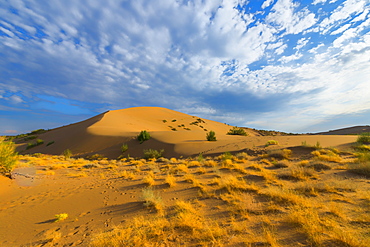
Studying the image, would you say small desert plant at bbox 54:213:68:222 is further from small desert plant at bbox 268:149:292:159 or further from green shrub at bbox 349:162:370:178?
small desert plant at bbox 268:149:292:159

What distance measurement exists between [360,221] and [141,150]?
1763cm

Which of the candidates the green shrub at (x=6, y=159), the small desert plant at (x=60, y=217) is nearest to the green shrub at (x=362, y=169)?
the small desert plant at (x=60, y=217)

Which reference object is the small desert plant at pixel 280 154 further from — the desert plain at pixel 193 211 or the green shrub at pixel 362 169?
the green shrub at pixel 362 169

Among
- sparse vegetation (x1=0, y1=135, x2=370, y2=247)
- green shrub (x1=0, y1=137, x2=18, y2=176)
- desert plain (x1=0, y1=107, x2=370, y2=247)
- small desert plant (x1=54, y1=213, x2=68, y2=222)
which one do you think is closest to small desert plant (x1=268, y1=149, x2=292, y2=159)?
desert plain (x1=0, y1=107, x2=370, y2=247)

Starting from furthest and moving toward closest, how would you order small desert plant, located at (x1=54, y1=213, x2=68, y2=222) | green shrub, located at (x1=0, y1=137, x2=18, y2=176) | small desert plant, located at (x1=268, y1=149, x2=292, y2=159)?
small desert plant, located at (x1=268, y1=149, x2=292, y2=159)
green shrub, located at (x1=0, y1=137, x2=18, y2=176)
small desert plant, located at (x1=54, y1=213, x2=68, y2=222)

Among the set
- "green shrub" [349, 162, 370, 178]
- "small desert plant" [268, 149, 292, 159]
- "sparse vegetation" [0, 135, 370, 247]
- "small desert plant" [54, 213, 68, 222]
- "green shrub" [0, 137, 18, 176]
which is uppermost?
"green shrub" [0, 137, 18, 176]

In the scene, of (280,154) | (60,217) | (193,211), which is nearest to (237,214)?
(193,211)

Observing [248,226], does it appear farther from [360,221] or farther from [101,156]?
[101,156]

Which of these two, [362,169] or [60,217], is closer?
[60,217]

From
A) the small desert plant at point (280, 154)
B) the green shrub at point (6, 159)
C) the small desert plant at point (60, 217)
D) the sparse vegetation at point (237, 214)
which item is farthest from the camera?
the small desert plant at point (280, 154)

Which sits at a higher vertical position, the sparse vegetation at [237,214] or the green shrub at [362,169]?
the green shrub at [362,169]

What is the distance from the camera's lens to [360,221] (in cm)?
312

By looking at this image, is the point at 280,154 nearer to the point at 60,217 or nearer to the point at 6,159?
the point at 60,217

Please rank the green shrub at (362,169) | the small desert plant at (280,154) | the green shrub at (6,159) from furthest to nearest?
the small desert plant at (280,154), the green shrub at (6,159), the green shrub at (362,169)
